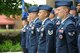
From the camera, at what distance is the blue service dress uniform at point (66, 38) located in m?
8.19

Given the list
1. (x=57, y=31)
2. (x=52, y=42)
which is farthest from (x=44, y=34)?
(x=57, y=31)

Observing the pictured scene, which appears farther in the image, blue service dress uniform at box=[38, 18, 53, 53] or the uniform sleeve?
blue service dress uniform at box=[38, 18, 53, 53]

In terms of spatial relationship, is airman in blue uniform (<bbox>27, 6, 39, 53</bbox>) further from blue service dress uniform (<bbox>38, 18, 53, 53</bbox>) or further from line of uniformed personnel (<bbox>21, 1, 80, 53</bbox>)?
blue service dress uniform (<bbox>38, 18, 53, 53</bbox>)

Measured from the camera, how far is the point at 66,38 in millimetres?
8305

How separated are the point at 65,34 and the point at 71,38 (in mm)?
200

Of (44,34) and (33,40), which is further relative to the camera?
(33,40)

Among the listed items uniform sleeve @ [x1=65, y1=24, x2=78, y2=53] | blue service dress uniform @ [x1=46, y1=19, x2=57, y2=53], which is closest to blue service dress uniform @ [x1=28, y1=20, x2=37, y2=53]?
blue service dress uniform @ [x1=46, y1=19, x2=57, y2=53]

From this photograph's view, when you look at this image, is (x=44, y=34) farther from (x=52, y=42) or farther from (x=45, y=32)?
(x=52, y=42)

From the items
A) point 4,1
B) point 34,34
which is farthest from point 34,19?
point 4,1

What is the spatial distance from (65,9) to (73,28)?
489mm

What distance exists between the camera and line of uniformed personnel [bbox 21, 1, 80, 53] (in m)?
8.21

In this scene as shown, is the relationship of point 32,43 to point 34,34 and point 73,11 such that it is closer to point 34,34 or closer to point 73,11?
point 34,34

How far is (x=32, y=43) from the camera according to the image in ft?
34.2

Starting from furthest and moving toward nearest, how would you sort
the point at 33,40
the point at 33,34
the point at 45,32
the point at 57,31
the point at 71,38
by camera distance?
the point at 33,34
the point at 33,40
the point at 45,32
the point at 57,31
the point at 71,38
